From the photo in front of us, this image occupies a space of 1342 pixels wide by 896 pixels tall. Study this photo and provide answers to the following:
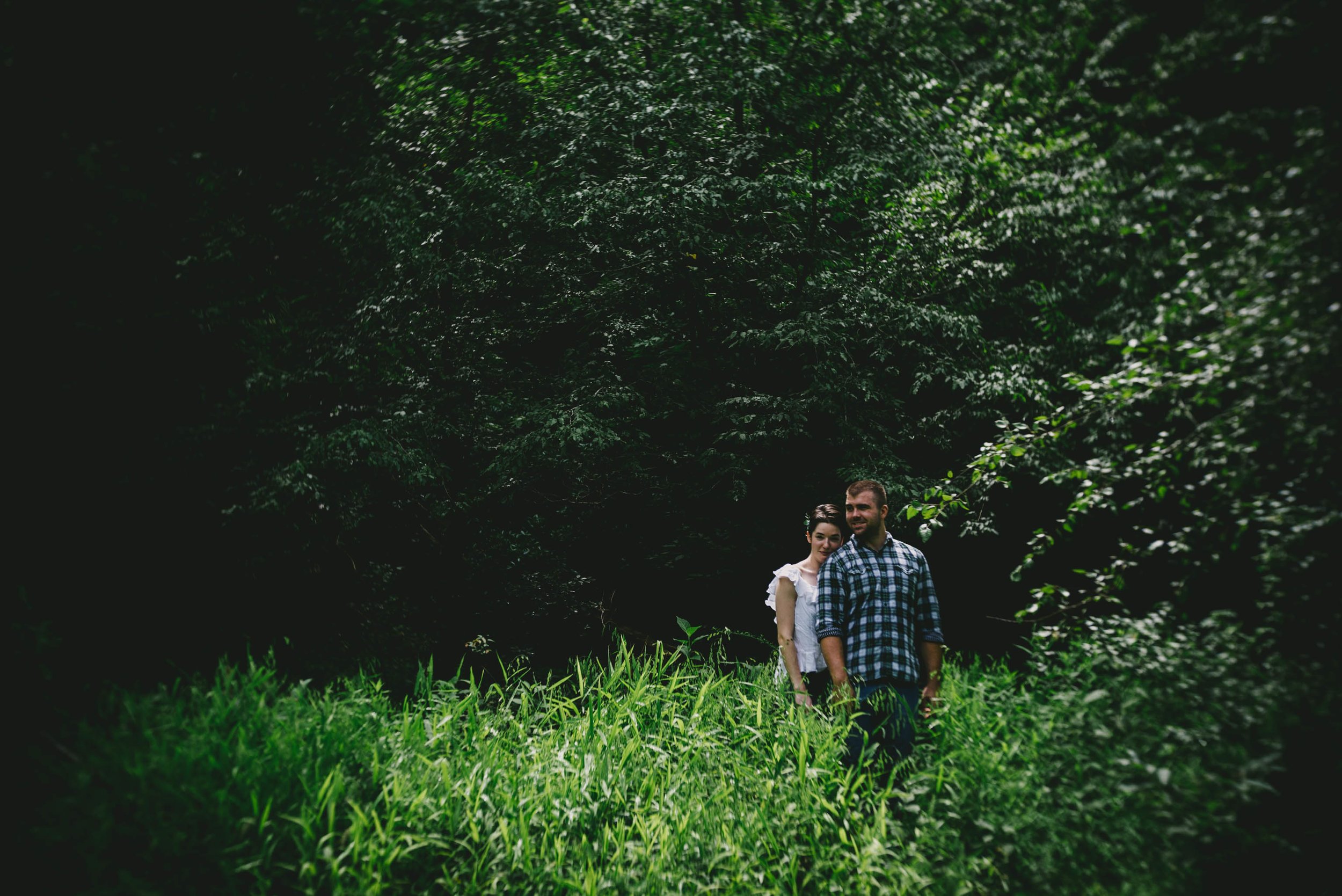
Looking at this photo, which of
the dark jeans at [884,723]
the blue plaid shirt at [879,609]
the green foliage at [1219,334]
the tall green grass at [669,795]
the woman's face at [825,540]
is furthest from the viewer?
the woman's face at [825,540]

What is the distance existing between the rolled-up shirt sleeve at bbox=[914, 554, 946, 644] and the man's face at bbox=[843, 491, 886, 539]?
279mm

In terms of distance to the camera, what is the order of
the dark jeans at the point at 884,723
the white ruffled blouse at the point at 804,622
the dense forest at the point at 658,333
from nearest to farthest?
the dense forest at the point at 658,333
the dark jeans at the point at 884,723
the white ruffled blouse at the point at 804,622

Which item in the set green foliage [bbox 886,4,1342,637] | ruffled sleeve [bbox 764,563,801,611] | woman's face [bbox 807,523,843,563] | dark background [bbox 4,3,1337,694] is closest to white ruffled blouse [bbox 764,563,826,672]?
ruffled sleeve [bbox 764,563,801,611]

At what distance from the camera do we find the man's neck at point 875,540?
3871 millimetres

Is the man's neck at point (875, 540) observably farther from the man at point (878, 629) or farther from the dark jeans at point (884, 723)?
the dark jeans at point (884, 723)

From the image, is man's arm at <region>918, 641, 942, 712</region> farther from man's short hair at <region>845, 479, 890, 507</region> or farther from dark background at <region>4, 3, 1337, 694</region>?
dark background at <region>4, 3, 1337, 694</region>

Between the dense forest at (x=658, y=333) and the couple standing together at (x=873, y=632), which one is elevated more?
the dense forest at (x=658, y=333)

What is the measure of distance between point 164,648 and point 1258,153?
4.33 m

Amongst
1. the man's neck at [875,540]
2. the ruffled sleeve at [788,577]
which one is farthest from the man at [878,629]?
the ruffled sleeve at [788,577]

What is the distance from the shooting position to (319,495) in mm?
4770

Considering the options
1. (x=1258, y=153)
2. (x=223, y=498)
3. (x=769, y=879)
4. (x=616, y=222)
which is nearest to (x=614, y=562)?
(x=616, y=222)

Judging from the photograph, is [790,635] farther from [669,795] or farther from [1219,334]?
[1219,334]

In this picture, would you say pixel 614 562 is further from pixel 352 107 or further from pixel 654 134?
pixel 352 107

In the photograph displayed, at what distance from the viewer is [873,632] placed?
12.3 feet
